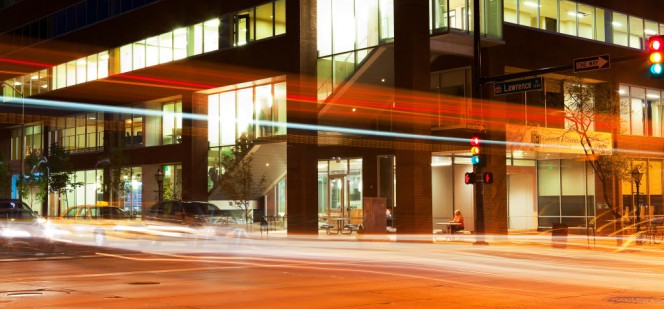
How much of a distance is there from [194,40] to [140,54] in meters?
6.39

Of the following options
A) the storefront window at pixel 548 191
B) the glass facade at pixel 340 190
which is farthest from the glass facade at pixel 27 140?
the storefront window at pixel 548 191

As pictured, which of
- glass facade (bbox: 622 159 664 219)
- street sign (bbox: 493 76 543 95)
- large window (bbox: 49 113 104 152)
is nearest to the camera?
street sign (bbox: 493 76 543 95)

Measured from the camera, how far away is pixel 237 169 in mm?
45000

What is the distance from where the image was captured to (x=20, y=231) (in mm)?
28484

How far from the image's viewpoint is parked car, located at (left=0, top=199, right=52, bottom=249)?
28156mm

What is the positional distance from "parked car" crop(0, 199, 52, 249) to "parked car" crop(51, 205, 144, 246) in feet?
9.81

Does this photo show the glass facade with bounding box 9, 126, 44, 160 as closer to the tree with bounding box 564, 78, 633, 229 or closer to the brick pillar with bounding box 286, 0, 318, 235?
the brick pillar with bounding box 286, 0, 318, 235

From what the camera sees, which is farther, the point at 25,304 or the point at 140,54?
the point at 140,54

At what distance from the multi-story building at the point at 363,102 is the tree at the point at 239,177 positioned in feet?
2.27

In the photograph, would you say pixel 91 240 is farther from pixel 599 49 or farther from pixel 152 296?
pixel 599 49

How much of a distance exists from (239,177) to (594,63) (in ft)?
82.0

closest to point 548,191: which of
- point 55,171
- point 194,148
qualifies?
point 194,148

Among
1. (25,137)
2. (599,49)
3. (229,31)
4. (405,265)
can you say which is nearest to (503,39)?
(599,49)

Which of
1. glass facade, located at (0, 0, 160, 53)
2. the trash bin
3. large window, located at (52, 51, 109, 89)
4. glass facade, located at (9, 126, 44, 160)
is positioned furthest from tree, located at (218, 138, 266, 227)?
glass facade, located at (9, 126, 44, 160)
